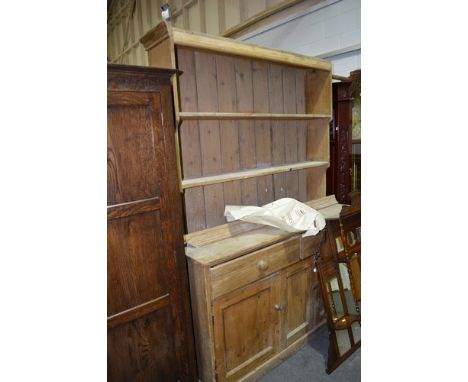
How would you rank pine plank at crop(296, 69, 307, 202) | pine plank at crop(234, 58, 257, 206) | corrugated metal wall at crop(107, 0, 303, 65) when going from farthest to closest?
corrugated metal wall at crop(107, 0, 303, 65) → pine plank at crop(296, 69, 307, 202) → pine plank at crop(234, 58, 257, 206)

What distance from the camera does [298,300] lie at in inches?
73.9

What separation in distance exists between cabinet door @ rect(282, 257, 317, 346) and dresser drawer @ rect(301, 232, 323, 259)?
0.15 feet

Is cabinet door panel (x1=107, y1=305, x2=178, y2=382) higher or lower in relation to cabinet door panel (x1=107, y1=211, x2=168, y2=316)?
lower

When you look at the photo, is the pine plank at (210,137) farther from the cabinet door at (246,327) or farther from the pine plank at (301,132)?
the pine plank at (301,132)

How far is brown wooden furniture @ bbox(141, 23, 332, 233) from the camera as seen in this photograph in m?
1.62

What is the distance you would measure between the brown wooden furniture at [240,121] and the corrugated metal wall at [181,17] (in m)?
1.29

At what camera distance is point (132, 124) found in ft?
4.02

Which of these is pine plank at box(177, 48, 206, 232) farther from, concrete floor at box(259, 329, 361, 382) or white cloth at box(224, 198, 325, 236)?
concrete floor at box(259, 329, 361, 382)

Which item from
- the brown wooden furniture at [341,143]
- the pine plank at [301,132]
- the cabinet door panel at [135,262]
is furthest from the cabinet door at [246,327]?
the brown wooden furniture at [341,143]

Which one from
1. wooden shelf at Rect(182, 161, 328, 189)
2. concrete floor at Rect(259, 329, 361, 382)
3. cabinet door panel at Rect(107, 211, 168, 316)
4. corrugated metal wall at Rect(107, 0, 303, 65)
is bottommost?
concrete floor at Rect(259, 329, 361, 382)

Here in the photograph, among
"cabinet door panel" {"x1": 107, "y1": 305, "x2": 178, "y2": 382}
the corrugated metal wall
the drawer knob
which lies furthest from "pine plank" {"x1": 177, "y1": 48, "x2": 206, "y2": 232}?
the corrugated metal wall

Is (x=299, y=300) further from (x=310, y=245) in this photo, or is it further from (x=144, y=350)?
(x=144, y=350)
